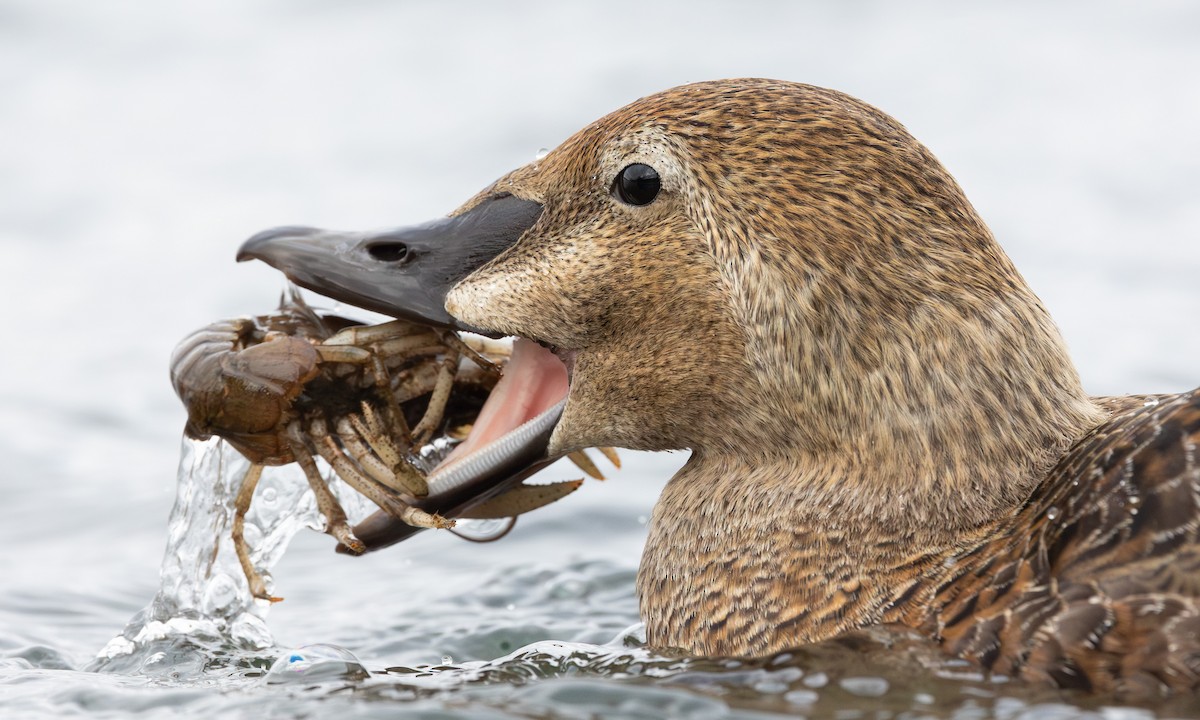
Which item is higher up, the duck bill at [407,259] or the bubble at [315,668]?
the duck bill at [407,259]

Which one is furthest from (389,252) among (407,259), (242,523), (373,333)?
(242,523)

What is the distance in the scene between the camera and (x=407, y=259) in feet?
15.3

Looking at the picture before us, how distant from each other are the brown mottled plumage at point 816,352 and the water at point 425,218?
0.29m

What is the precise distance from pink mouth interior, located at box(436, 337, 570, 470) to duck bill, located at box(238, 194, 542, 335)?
0.95 ft

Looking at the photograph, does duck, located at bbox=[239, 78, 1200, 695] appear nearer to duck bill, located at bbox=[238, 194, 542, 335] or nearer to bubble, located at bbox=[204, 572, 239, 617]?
duck bill, located at bbox=[238, 194, 542, 335]

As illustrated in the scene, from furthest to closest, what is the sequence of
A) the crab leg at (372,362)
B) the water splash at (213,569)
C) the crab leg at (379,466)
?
the water splash at (213,569), the crab leg at (372,362), the crab leg at (379,466)

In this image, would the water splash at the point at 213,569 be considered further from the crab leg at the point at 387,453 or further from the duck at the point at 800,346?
the duck at the point at 800,346

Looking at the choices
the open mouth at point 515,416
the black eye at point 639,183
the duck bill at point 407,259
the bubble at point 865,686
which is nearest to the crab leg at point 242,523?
the open mouth at point 515,416

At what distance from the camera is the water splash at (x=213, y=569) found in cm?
534

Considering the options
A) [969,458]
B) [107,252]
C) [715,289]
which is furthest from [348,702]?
[107,252]

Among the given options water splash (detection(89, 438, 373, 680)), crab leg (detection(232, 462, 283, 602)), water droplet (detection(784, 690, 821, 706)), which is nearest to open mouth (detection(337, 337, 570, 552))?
crab leg (detection(232, 462, 283, 602))

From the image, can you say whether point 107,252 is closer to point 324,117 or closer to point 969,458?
point 324,117

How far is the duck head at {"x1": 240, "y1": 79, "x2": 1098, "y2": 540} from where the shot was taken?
4297mm

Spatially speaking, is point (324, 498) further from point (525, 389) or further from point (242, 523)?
point (525, 389)
